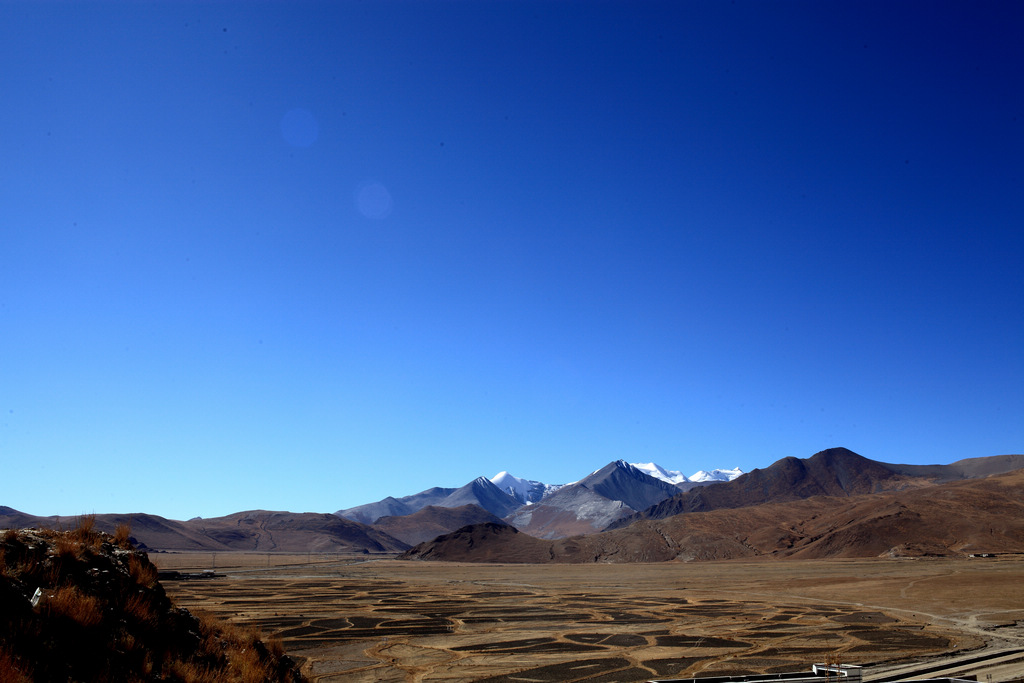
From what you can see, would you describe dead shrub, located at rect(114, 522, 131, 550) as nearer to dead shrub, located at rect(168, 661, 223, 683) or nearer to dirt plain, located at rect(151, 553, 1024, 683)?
dead shrub, located at rect(168, 661, 223, 683)

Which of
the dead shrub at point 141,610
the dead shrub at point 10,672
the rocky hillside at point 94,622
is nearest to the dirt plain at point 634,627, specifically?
the rocky hillside at point 94,622

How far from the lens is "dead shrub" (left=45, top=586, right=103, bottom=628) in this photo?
8.62m

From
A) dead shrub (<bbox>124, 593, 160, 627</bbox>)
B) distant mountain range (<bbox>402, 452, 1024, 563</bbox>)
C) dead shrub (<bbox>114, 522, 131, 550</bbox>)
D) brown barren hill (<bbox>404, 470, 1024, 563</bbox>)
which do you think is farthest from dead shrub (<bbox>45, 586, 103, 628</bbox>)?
brown barren hill (<bbox>404, 470, 1024, 563</bbox>)

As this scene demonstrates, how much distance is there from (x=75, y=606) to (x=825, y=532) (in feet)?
424

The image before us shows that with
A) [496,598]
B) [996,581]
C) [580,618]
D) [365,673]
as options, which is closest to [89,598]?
[365,673]

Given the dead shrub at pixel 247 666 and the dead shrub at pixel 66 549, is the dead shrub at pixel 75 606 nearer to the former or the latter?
the dead shrub at pixel 66 549

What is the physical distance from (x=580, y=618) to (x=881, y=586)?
30.8 metres

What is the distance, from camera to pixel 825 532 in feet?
375

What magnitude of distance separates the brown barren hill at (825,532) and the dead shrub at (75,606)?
10734 cm

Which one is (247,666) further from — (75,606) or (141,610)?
(75,606)

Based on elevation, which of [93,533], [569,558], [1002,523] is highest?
[93,533]

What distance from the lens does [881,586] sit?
49.5 meters

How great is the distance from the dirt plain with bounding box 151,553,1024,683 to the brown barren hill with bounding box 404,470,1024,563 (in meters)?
50.1

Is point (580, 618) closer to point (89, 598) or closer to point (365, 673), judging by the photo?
point (365, 673)
